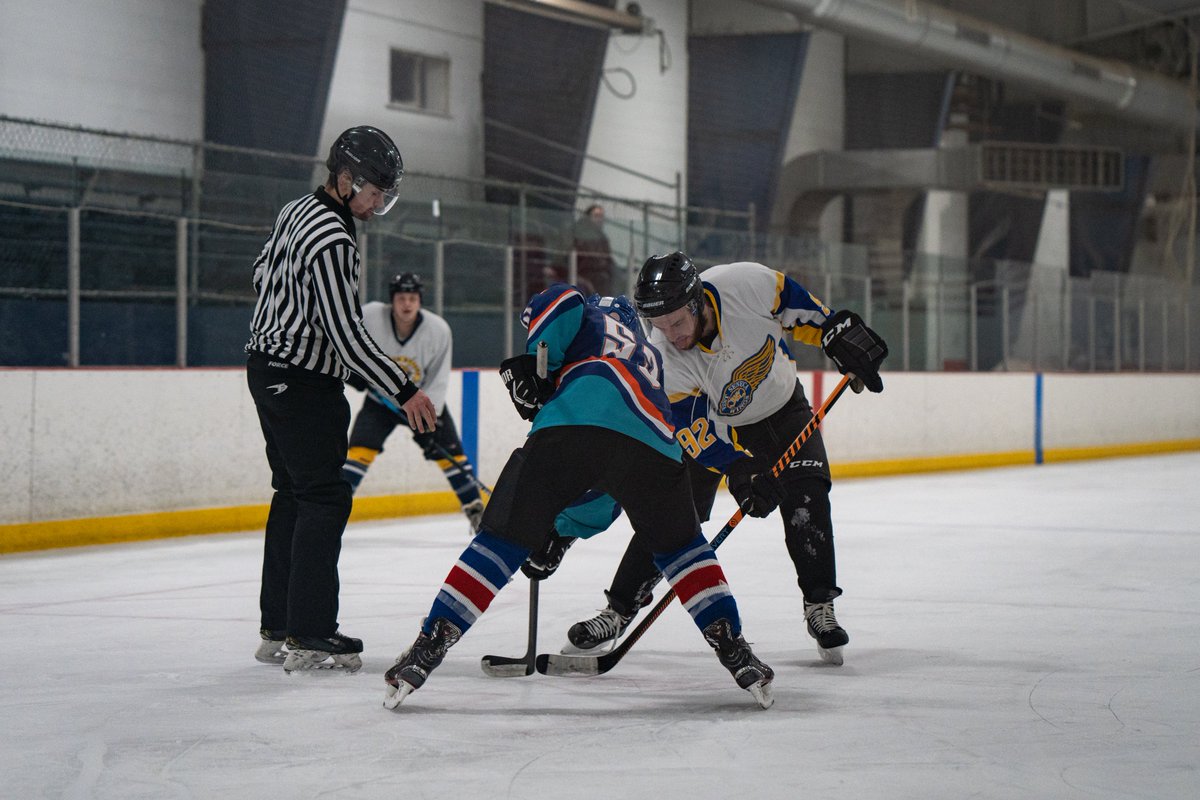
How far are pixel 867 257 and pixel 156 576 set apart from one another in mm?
8237

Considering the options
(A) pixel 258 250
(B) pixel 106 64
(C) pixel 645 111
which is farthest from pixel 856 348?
(C) pixel 645 111

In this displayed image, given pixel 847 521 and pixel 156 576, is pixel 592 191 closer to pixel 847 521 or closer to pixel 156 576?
pixel 847 521

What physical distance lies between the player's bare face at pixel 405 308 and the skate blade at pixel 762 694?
3.49 m

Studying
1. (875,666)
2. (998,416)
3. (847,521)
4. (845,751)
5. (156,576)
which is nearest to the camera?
(845,751)

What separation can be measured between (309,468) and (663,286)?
39.1 inches

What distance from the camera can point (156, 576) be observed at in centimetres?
537

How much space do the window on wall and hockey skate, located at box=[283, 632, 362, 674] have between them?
9223 millimetres

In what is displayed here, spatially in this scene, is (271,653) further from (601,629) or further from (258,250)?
(258,250)

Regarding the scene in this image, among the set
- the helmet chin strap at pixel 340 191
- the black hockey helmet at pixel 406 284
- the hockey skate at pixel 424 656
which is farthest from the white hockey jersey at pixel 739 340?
the black hockey helmet at pixel 406 284

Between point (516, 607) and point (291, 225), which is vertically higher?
point (291, 225)

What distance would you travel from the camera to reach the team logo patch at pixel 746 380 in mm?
3709

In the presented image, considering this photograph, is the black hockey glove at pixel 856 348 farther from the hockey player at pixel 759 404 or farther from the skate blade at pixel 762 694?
the skate blade at pixel 762 694

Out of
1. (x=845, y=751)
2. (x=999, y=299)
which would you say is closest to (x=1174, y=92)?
(x=999, y=299)

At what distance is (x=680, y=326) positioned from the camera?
341 cm
